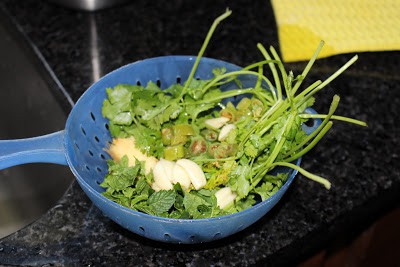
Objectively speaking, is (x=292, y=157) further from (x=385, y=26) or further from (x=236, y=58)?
(x=385, y=26)

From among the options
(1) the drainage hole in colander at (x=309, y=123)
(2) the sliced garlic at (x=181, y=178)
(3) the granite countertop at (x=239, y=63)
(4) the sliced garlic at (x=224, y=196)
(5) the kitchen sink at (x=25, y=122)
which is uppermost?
(1) the drainage hole in colander at (x=309, y=123)

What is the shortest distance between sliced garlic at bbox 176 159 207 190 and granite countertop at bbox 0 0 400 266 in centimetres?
10

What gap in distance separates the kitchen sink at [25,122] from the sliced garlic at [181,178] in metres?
0.33

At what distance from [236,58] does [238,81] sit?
10.1 inches

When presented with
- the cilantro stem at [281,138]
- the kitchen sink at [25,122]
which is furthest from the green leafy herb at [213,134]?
the kitchen sink at [25,122]

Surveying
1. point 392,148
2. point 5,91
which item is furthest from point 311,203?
point 5,91

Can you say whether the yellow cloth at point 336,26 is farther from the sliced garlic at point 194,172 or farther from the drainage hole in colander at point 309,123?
the sliced garlic at point 194,172

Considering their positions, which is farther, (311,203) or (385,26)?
(385,26)

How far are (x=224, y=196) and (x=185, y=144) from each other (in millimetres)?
130

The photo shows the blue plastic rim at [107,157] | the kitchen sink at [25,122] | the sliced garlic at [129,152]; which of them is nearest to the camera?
the blue plastic rim at [107,157]

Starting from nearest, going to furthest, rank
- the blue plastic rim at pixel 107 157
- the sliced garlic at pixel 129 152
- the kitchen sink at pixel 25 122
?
the blue plastic rim at pixel 107 157 < the sliced garlic at pixel 129 152 < the kitchen sink at pixel 25 122

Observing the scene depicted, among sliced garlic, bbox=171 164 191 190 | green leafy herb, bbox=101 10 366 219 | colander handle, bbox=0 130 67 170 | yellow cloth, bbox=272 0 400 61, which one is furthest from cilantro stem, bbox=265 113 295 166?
yellow cloth, bbox=272 0 400 61

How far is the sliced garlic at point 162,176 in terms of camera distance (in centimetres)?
82

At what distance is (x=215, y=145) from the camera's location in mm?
864
